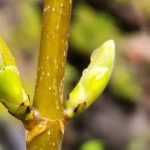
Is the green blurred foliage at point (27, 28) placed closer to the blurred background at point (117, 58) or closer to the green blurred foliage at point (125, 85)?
the blurred background at point (117, 58)

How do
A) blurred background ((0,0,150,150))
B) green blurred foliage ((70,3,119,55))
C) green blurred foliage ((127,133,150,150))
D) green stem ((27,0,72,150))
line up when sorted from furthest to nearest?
green blurred foliage ((70,3,119,55)), blurred background ((0,0,150,150)), green blurred foliage ((127,133,150,150)), green stem ((27,0,72,150))

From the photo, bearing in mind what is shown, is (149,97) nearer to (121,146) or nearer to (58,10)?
(121,146)

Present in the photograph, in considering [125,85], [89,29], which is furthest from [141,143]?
[89,29]

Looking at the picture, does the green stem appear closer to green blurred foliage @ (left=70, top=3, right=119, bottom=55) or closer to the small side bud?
the small side bud

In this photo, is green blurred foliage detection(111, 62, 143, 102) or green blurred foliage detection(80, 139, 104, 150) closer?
green blurred foliage detection(80, 139, 104, 150)

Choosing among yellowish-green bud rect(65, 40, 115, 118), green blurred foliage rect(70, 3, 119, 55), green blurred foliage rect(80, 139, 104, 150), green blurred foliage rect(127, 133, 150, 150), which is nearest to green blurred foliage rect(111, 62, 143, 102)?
green blurred foliage rect(70, 3, 119, 55)

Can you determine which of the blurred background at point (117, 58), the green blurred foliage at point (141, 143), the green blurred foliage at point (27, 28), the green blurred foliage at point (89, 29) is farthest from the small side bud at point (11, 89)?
the green blurred foliage at point (89, 29)

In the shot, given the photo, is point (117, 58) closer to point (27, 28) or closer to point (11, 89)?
point (27, 28)

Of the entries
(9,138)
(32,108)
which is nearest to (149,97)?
(9,138)
